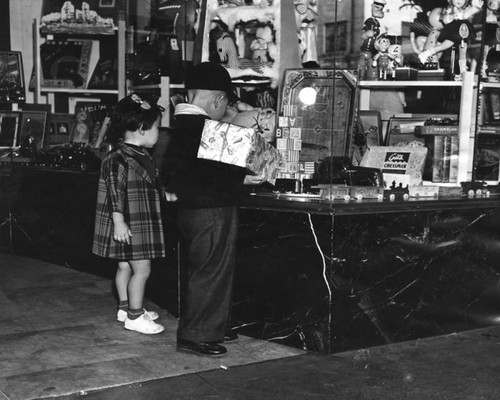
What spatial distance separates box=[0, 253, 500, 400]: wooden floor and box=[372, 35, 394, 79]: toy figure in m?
1.88

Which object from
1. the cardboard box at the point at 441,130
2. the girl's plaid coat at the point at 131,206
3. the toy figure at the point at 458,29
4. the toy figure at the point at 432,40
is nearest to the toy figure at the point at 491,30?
the toy figure at the point at 458,29

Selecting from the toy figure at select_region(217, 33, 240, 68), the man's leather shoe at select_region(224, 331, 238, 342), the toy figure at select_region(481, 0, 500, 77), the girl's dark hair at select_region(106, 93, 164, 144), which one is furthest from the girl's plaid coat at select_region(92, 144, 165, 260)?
the toy figure at select_region(481, 0, 500, 77)

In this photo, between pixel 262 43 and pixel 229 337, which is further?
pixel 262 43

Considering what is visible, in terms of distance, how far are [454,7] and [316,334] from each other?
2523 mm

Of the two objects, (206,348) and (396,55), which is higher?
(396,55)

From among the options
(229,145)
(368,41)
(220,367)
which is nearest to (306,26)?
(368,41)

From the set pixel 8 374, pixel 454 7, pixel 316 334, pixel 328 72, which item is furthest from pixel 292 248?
pixel 454 7

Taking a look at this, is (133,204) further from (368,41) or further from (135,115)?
(368,41)

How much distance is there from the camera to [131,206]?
4.66 meters

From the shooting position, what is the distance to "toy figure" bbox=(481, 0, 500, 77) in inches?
205

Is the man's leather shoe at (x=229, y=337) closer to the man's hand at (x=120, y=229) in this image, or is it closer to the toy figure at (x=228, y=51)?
the man's hand at (x=120, y=229)

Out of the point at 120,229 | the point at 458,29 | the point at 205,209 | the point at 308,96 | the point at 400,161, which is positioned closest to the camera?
the point at 205,209

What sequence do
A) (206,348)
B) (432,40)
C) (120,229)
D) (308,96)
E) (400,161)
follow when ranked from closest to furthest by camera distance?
(206,348) → (120,229) → (308,96) → (400,161) → (432,40)

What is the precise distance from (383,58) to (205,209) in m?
1.91
